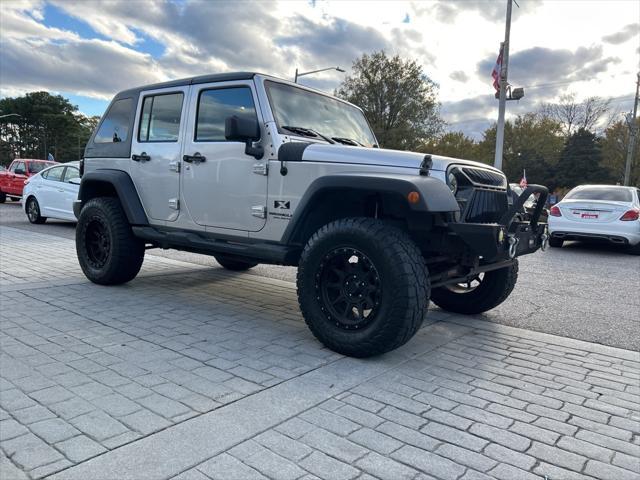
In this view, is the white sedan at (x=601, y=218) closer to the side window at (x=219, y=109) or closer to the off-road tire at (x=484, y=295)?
the off-road tire at (x=484, y=295)

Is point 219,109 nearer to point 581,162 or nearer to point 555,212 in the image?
point 555,212

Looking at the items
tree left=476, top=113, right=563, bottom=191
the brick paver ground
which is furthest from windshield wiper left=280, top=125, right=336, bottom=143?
tree left=476, top=113, right=563, bottom=191

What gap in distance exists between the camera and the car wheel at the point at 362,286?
128 inches

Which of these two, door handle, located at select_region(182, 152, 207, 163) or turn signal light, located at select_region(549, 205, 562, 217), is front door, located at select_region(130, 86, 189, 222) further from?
turn signal light, located at select_region(549, 205, 562, 217)

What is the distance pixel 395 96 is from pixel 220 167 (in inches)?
1468

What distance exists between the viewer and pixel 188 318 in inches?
177

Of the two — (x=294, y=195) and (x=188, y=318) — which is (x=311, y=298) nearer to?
(x=294, y=195)

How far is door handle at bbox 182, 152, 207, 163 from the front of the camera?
459 cm

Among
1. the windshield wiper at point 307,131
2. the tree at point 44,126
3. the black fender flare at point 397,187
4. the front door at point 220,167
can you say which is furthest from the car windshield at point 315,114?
the tree at point 44,126

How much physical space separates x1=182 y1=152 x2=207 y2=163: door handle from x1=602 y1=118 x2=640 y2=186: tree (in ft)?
144

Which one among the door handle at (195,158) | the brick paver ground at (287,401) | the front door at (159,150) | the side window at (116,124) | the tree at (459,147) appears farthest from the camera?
the tree at (459,147)

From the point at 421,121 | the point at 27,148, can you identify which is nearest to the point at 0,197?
the point at 421,121

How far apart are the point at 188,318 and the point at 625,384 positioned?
358 cm

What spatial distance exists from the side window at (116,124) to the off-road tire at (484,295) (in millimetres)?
4006
